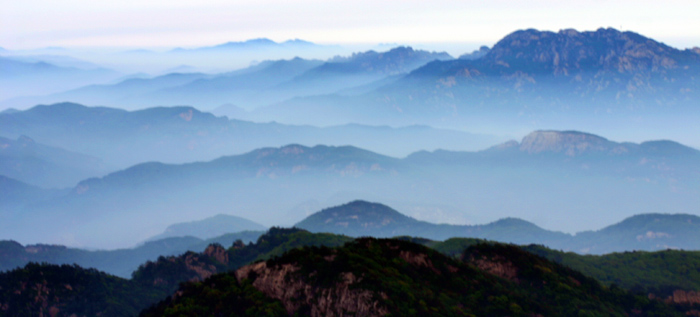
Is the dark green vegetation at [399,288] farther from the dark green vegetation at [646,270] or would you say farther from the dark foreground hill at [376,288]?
the dark green vegetation at [646,270]

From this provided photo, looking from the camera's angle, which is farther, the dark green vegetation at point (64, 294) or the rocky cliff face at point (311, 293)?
the dark green vegetation at point (64, 294)

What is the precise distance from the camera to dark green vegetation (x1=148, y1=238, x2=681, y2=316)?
6406 centimetres

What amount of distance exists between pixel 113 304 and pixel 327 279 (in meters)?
69.8

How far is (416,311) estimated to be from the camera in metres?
62.8

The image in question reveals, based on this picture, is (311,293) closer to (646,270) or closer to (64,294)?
(64,294)

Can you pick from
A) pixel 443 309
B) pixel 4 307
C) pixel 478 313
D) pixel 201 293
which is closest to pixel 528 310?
pixel 478 313

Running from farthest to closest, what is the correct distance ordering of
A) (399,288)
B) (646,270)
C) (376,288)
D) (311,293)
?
1. (646,270)
2. (311,293)
3. (399,288)
4. (376,288)

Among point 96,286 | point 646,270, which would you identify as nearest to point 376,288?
point 96,286

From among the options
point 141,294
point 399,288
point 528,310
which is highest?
point 399,288

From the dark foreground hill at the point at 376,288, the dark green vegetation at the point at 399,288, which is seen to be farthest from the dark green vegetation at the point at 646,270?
the dark green vegetation at the point at 399,288

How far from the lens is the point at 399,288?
6519cm

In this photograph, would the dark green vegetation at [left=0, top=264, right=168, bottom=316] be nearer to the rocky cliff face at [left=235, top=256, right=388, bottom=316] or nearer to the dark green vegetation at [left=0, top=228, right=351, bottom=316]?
the dark green vegetation at [left=0, top=228, right=351, bottom=316]

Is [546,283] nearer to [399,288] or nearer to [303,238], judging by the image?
[399,288]

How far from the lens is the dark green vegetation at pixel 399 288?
64.1m
